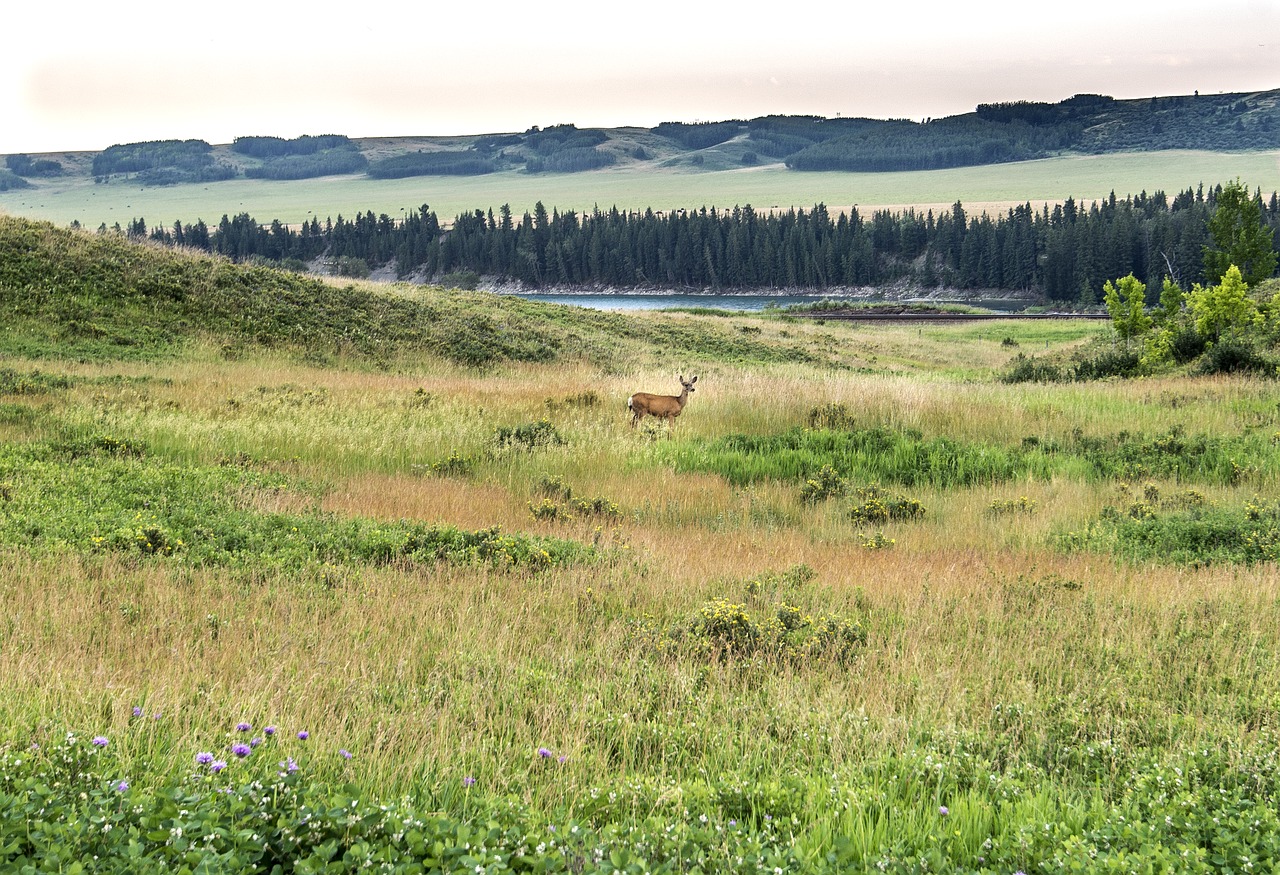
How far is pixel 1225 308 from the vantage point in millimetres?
28531

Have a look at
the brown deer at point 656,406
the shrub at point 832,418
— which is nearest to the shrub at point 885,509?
the shrub at point 832,418

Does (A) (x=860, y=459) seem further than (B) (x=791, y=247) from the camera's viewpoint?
No

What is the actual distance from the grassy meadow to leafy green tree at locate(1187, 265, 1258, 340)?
517 inches

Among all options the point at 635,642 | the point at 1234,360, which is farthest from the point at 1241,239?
the point at 635,642

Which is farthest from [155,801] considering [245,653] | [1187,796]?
[1187,796]

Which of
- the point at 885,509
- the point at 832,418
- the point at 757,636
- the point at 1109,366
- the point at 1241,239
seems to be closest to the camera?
the point at 757,636

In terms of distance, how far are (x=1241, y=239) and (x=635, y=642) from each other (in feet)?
244

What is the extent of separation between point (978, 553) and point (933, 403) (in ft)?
30.6

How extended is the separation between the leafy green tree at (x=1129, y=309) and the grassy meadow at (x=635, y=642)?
19508mm

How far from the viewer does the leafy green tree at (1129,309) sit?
3478 cm

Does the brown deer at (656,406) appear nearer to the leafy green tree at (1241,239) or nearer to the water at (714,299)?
the leafy green tree at (1241,239)

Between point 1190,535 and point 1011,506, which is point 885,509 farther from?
point 1190,535

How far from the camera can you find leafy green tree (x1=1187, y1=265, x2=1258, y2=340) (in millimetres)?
27984

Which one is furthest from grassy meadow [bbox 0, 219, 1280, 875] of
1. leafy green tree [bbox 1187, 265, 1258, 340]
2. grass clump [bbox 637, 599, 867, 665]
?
leafy green tree [bbox 1187, 265, 1258, 340]
